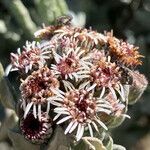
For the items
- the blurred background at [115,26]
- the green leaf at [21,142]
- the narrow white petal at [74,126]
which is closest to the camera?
the narrow white petal at [74,126]

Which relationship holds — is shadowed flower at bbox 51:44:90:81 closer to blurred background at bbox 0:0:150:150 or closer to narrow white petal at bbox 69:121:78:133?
A: narrow white petal at bbox 69:121:78:133

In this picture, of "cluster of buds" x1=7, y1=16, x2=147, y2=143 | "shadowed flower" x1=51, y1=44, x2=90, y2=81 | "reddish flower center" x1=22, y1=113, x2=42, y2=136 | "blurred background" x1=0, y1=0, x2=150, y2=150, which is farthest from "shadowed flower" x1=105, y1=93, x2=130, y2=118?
"blurred background" x1=0, y1=0, x2=150, y2=150

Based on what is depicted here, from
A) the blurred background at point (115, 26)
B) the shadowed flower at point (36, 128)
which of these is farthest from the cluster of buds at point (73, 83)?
the blurred background at point (115, 26)

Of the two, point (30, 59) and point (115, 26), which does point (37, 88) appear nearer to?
point (30, 59)

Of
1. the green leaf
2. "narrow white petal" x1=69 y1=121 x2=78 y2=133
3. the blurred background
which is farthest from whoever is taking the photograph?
the blurred background

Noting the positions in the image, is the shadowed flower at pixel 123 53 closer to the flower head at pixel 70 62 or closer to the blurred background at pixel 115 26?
the flower head at pixel 70 62

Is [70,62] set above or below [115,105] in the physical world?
above

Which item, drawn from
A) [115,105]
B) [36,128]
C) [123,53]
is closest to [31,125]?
[36,128]

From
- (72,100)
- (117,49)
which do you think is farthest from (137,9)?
(72,100)
